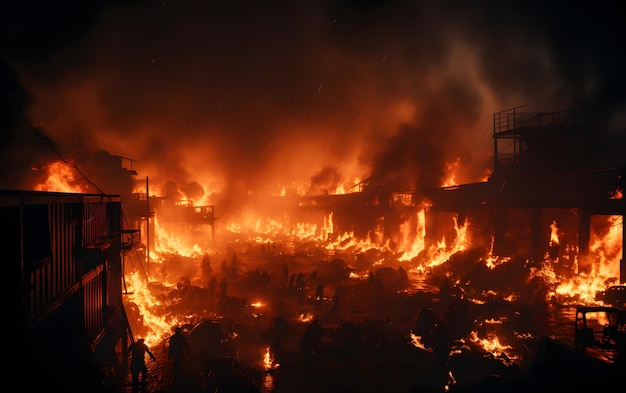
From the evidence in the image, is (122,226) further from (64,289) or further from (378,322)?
(378,322)

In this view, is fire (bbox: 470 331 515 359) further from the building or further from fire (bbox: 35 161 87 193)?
fire (bbox: 35 161 87 193)

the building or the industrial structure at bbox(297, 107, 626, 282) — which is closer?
the building

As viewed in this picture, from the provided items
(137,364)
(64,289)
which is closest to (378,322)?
(137,364)

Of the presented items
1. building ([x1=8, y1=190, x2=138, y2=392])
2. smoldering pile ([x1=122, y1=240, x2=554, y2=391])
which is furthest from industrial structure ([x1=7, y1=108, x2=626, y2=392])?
smoldering pile ([x1=122, y1=240, x2=554, y2=391])

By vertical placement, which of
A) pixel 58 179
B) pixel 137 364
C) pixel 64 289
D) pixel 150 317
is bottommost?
pixel 150 317

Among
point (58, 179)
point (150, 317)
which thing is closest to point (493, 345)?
point (150, 317)

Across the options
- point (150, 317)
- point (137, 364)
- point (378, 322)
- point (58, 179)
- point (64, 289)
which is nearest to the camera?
point (64, 289)

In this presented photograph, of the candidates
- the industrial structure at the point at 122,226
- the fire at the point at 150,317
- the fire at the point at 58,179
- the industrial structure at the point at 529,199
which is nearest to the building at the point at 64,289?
the industrial structure at the point at 122,226

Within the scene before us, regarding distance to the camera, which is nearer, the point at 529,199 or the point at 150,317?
the point at 150,317

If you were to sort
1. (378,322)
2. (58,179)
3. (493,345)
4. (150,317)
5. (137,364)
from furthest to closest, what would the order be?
(58,179) → (150,317) → (378,322) → (493,345) → (137,364)

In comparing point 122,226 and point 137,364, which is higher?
point 122,226

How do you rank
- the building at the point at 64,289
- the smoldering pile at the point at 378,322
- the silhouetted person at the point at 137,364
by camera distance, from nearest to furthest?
the building at the point at 64,289 → the silhouetted person at the point at 137,364 → the smoldering pile at the point at 378,322

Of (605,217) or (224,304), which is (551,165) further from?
(224,304)

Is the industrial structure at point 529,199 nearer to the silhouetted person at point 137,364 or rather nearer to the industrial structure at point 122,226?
the industrial structure at point 122,226
